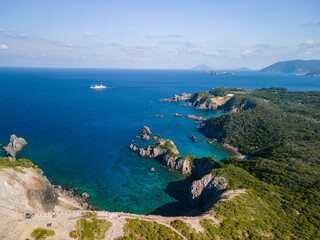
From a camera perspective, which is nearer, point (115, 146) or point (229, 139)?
point (115, 146)

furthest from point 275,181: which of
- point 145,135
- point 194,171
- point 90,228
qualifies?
point 145,135

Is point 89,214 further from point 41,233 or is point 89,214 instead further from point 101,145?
point 101,145

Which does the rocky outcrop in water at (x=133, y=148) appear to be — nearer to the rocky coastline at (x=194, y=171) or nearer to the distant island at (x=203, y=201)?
the rocky coastline at (x=194, y=171)

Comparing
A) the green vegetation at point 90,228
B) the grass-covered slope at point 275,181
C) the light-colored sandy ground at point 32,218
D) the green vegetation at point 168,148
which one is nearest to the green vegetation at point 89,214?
the green vegetation at point 90,228

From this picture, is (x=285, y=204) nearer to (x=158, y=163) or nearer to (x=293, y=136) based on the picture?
(x=158, y=163)

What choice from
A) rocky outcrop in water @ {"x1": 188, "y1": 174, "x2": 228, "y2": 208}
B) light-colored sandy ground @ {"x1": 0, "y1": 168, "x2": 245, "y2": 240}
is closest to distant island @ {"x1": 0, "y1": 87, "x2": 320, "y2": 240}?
light-colored sandy ground @ {"x1": 0, "y1": 168, "x2": 245, "y2": 240}

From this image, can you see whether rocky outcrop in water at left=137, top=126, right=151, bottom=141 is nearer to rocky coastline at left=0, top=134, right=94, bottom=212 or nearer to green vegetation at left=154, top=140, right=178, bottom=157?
green vegetation at left=154, top=140, right=178, bottom=157

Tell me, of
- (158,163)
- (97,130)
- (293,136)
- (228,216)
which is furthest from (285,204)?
(97,130)
